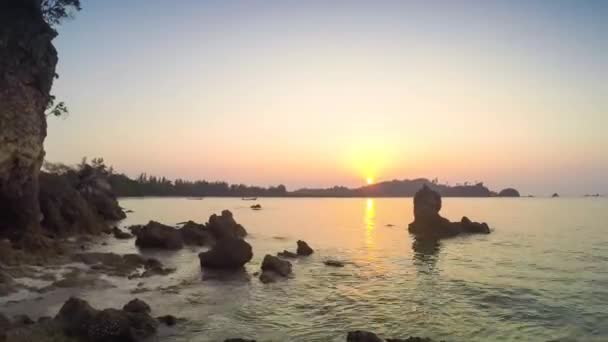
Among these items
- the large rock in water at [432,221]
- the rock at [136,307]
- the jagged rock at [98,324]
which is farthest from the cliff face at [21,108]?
the large rock in water at [432,221]

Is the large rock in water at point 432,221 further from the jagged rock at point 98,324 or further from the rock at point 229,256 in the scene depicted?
the jagged rock at point 98,324

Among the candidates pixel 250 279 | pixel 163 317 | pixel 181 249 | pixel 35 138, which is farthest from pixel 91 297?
pixel 181 249

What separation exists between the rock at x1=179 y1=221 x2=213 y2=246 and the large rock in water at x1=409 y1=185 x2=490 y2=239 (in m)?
35.5

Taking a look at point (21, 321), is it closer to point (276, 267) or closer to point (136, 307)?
point (136, 307)

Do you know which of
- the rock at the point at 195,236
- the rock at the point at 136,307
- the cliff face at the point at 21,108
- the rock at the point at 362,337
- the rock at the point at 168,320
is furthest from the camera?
the rock at the point at 195,236

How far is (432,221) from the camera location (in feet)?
251

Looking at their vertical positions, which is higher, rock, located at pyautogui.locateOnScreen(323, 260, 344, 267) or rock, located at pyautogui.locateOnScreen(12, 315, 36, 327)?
rock, located at pyautogui.locateOnScreen(12, 315, 36, 327)

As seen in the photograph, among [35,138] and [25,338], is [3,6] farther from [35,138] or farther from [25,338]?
[25,338]

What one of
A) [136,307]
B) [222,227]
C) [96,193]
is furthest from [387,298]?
[96,193]

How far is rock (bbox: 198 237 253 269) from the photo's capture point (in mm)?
37594

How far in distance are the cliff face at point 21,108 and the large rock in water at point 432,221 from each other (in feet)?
186

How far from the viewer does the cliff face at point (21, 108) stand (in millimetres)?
34469

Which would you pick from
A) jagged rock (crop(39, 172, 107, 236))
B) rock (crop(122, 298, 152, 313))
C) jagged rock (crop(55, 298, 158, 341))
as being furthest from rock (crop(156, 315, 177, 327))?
jagged rock (crop(39, 172, 107, 236))

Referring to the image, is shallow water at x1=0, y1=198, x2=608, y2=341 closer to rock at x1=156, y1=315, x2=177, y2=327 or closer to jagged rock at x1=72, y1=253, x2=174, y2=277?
rock at x1=156, y1=315, x2=177, y2=327
